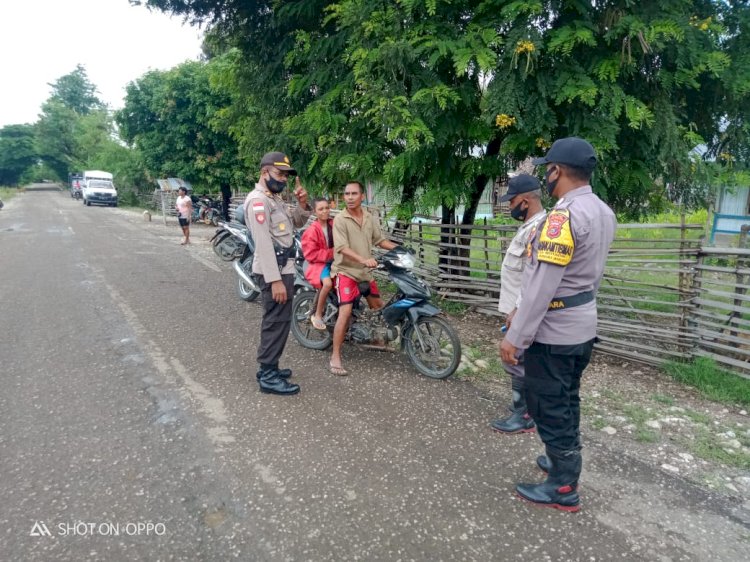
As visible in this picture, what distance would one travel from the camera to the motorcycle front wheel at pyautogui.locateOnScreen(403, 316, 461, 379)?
434 centimetres

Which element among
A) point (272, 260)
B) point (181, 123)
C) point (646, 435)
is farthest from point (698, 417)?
point (181, 123)

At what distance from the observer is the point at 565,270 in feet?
8.18

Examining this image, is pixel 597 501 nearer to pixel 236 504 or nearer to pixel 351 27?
pixel 236 504

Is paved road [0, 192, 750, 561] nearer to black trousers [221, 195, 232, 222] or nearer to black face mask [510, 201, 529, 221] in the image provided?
black face mask [510, 201, 529, 221]

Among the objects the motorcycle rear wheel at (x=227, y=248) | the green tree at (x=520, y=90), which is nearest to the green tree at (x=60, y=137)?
the motorcycle rear wheel at (x=227, y=248)

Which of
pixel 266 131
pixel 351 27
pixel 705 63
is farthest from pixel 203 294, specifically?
pixel 705 63

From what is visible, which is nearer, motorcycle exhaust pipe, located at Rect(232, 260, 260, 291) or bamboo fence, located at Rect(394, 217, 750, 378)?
bamboo fence, located at Rect(394, 217, 750, 378)

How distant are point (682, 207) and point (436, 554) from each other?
198 inches

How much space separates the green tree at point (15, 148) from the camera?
7094 centimetres

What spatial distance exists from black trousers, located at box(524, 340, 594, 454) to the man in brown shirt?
2.05 m

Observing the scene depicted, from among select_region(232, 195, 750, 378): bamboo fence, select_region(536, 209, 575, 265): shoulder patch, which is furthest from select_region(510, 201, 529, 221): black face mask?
select_region(232, 195, 750, 378): bamboo fence

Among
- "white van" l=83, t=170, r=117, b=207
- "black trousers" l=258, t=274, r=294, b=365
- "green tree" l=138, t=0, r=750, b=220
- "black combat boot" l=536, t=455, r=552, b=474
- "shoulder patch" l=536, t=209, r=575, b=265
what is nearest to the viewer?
"shoulder patch" l=536, t=209, r=575, b=265

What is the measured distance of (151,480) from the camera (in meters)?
2.87

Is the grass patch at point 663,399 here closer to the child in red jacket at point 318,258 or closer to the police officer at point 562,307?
the police officer at point 562,307
